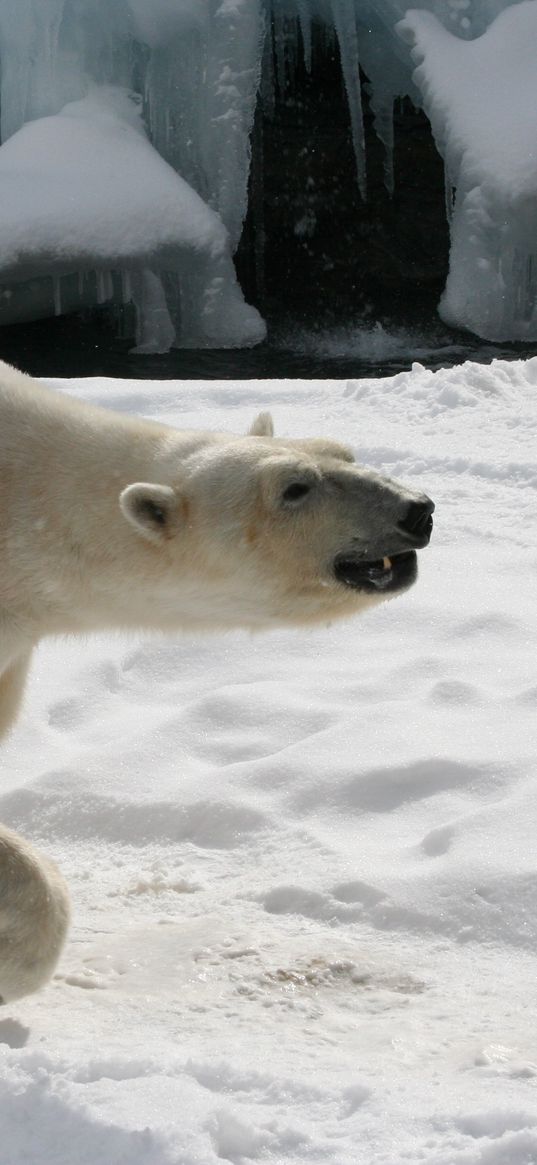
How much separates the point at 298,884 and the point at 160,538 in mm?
817

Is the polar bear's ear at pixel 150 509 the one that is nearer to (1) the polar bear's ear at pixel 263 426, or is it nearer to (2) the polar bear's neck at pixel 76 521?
(2) the polar bear's neck at pixel 76 521

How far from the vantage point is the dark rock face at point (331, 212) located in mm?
13016

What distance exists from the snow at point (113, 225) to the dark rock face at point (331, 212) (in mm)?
1456

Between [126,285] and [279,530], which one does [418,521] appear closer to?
[279,530]

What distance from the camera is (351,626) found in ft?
13.3

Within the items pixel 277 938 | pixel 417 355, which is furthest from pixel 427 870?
pixel 417 355

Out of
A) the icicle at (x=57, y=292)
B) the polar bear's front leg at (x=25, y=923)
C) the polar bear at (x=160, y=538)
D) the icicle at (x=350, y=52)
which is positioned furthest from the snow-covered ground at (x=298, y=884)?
the icicle at (x=350, y=52)

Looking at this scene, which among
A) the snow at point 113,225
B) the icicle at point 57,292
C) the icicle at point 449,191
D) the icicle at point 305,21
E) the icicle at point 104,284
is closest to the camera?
the snow at point 113,225

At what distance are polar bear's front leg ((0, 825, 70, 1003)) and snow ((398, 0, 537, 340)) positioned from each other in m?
8.82

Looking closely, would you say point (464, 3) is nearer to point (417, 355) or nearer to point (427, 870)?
point (417, 355)

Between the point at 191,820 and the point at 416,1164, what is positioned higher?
the point at 416,1164

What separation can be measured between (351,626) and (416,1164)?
2279 mm

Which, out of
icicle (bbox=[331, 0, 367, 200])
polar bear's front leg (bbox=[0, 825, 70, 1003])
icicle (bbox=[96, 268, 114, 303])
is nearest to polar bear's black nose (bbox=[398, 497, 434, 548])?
polar bear's front leg (bbox=[0, 825, 70, 1003])

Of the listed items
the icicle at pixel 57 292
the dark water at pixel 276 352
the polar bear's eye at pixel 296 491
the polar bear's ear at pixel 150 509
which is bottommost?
the dark water at pixel 276 352
